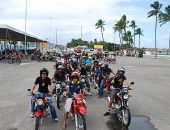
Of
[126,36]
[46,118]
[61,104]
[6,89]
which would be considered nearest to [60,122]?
[46,118]

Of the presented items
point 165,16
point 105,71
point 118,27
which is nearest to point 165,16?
point 165,16

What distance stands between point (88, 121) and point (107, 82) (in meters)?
4.91

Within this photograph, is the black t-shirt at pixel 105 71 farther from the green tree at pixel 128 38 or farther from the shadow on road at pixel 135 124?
the green tree at pixel 128 38

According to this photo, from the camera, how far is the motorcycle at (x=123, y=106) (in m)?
10.3

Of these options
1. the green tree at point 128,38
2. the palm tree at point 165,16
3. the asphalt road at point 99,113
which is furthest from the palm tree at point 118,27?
the asphalt road at point 99,113

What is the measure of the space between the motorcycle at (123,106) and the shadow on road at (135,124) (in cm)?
16

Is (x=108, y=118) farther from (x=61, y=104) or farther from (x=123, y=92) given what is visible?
(x=61, y=104)

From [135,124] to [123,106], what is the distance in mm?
656

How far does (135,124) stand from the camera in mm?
10820

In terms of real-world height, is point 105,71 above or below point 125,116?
above

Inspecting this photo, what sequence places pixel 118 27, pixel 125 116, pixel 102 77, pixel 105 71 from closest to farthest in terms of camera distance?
1. pixel 125 116
2. pixel 102 77
3. pixel 105 71
4. pixel 118 27

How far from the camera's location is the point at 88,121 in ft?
36.5

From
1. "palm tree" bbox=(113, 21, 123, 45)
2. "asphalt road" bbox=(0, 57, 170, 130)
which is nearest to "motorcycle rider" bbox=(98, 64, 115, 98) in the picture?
"asphalt road" bbox=(0, 57, 170, 130)

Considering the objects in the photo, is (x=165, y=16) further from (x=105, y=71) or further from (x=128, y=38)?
(x=105, y=71)
